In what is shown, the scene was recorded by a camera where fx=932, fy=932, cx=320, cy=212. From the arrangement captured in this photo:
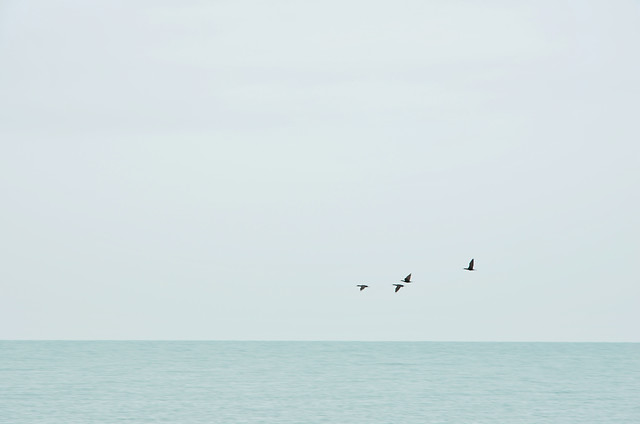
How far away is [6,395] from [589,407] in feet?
151

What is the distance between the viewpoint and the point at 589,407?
70.7 meters

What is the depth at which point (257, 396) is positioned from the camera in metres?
77.0

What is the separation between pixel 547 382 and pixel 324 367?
3309 cm

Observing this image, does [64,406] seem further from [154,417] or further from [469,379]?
[469,379]

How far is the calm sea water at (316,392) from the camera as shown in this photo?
2554 inches

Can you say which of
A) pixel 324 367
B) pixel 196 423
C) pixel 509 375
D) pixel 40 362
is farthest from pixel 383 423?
pixel 40 362

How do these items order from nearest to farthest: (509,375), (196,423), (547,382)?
(196,423) < (547,382) < (509,375)

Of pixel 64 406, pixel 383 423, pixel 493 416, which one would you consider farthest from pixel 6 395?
pixel 493 416

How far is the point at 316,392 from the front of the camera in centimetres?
8119

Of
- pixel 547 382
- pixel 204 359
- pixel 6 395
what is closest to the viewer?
pixel 6 395

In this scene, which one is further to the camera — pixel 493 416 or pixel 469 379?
pixel 469 379

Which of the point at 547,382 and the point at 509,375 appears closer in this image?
the point at 547,382

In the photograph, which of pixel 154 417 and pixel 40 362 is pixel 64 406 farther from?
pixel 40 362

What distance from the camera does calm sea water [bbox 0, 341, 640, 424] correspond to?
6488 cm
